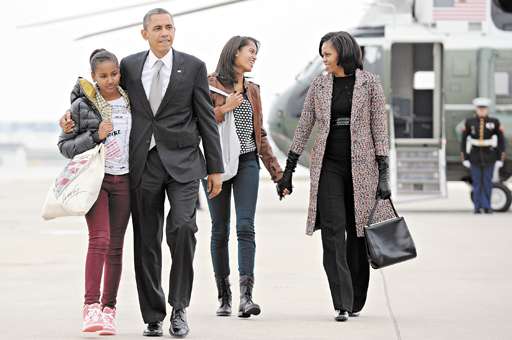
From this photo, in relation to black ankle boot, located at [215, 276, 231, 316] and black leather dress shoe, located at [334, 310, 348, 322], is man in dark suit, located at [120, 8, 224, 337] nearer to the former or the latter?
black ankle boot, located at [215, 276, 231, 316]

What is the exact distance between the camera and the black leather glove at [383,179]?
28.3ft

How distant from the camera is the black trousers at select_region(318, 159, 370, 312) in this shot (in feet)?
28.2

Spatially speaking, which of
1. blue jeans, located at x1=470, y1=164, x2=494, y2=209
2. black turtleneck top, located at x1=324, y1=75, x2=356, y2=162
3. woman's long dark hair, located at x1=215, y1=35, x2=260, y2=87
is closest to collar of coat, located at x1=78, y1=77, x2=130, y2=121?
woman's long dark hair, located at x1=215, y1=35, x2=260, y2=87

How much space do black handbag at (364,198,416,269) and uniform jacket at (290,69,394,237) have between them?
0.08 metres

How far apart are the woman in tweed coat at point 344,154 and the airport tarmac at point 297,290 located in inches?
17.7

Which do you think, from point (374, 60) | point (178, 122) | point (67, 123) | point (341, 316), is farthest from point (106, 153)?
point (374, 60)

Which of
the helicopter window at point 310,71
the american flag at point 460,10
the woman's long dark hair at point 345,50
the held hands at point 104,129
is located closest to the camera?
the held hands at point 104,129

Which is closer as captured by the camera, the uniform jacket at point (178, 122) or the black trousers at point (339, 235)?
the uniform jacket at point (178, 122)

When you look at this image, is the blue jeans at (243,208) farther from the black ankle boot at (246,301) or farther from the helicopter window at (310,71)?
the helicopter window at (310,71)

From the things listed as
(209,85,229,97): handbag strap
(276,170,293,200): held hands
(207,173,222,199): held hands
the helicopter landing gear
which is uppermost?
(209,85,229,97): handbag strap

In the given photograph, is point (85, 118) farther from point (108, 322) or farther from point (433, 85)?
point (433, 85)

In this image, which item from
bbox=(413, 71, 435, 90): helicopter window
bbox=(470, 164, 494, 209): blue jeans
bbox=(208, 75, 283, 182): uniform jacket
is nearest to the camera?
bbox=(208, 75, 283, 182): uniform jacket

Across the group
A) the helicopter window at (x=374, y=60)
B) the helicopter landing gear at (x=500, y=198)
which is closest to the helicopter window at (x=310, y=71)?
the helicopter window at (x=374, y=60)

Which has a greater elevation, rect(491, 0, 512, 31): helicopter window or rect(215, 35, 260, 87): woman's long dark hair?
rect(491, 0, 512, 31): helicopter window
